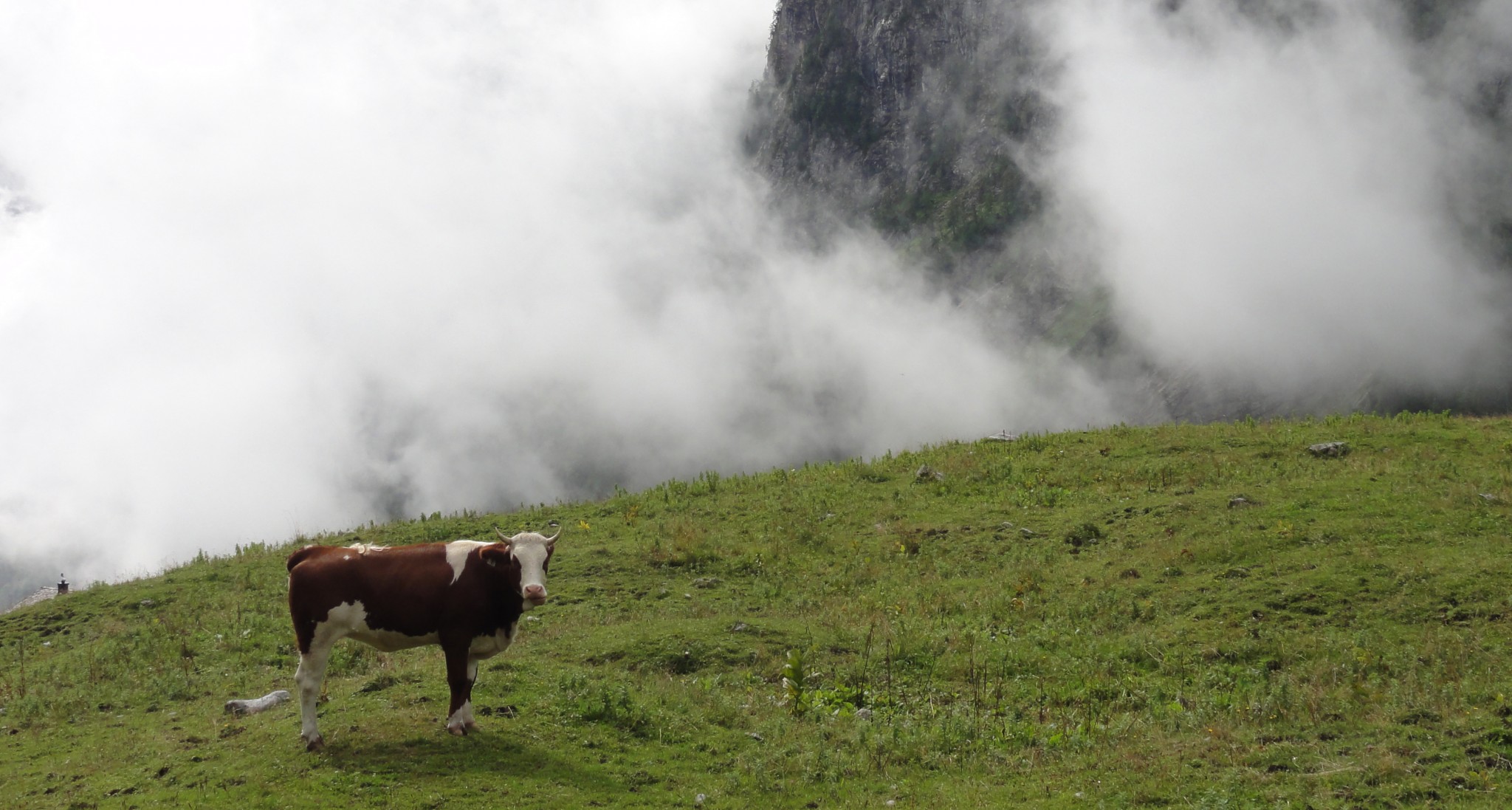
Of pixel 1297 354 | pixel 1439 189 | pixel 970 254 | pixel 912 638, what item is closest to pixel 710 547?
pixel 912 638

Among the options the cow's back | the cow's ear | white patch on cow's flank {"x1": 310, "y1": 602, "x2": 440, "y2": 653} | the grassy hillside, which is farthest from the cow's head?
the grassy hillside

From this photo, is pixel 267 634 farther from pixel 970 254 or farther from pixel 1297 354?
pixel 970 254

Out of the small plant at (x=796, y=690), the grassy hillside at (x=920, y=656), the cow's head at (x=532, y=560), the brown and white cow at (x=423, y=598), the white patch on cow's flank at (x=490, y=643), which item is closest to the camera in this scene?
the grassy hillside at (x=920, y=656)

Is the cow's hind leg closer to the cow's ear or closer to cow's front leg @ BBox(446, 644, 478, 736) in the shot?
cow's front leg @ BBox(446, 644, 478, 736)

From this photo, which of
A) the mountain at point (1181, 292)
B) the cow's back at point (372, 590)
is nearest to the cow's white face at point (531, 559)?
the cow's back at point (372, 590)

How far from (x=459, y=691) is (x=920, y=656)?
836 cm

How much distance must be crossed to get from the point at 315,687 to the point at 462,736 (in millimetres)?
2029

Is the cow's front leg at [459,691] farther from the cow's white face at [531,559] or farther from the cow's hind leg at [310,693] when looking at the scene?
the cow's hind leg at [310,693]

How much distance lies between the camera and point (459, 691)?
1439cm

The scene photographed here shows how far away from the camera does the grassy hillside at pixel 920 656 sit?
1278 centimetres

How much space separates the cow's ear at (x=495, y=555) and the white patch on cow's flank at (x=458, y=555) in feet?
0.48

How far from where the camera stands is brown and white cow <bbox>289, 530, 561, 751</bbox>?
565 inches

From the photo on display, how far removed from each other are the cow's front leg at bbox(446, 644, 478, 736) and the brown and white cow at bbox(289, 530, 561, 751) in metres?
0.01

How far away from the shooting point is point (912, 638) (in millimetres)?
19828
